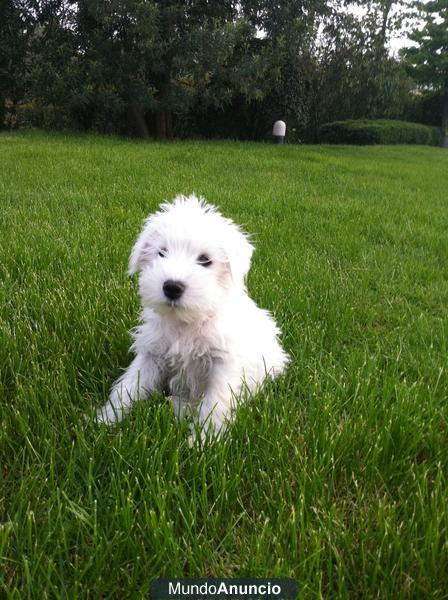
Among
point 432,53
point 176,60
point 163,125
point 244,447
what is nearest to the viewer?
point 244,447

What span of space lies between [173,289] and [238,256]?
42 cm

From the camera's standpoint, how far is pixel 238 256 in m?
2.36

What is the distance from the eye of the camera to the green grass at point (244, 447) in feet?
4.72

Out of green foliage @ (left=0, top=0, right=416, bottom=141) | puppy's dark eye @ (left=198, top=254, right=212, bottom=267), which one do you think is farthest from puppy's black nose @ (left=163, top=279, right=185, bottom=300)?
green foliage @ (left=0, top=0, right=416, bottom=141)

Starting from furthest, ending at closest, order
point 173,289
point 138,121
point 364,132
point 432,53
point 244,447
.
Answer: point 432,53 < point 364,132 < point 138,121 < point 173,289 < point 244,447

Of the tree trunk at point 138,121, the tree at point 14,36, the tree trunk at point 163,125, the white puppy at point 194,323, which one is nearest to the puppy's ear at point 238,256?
the white puppy at point 194,323

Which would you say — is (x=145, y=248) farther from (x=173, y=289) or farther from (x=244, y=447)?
(x=244, y=447)

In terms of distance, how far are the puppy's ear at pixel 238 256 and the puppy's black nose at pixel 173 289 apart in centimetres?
35

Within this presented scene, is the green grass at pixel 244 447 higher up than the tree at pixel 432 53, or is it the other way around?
the tree at pixel 432 53

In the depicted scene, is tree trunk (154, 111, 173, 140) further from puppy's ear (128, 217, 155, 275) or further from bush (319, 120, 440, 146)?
puppy's ear (128, 217, 155, 275)

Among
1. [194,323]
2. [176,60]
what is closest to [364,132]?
[176,60]

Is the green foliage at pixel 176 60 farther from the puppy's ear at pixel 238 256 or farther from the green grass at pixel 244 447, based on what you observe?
the puppy's ear at pixel 238 256

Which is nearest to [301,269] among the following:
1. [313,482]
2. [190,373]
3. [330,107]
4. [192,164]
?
[190,373]

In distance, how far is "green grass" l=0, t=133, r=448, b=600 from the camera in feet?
4.72
